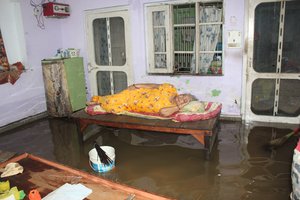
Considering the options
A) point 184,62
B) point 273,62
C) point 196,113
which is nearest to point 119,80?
point 184,62

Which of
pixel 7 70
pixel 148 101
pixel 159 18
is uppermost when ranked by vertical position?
pixel 159 18

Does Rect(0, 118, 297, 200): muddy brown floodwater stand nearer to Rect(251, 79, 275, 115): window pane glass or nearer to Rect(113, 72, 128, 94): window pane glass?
Rect(251, 79, 275, 115): window pane glass

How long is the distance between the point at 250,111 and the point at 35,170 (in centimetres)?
Answer: 355

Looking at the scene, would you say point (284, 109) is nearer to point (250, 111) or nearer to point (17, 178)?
point (250, 111)

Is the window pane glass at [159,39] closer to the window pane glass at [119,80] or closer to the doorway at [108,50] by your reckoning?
the doorway at [108,50]

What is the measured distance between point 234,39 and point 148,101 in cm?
183

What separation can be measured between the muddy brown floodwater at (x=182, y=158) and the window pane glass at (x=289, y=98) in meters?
0.33

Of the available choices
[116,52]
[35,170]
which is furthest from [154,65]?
[35,170]

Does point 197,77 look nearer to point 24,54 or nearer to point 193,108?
point 193,108

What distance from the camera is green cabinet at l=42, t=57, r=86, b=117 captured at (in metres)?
4.79

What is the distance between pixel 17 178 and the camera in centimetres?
178

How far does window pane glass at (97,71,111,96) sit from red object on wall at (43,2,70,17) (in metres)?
1.37

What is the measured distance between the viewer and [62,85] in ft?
15.8

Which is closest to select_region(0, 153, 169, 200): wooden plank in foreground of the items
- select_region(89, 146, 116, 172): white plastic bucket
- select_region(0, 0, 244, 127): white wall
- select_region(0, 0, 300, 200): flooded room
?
select_region(0, 0, 300, 200): flooded room
